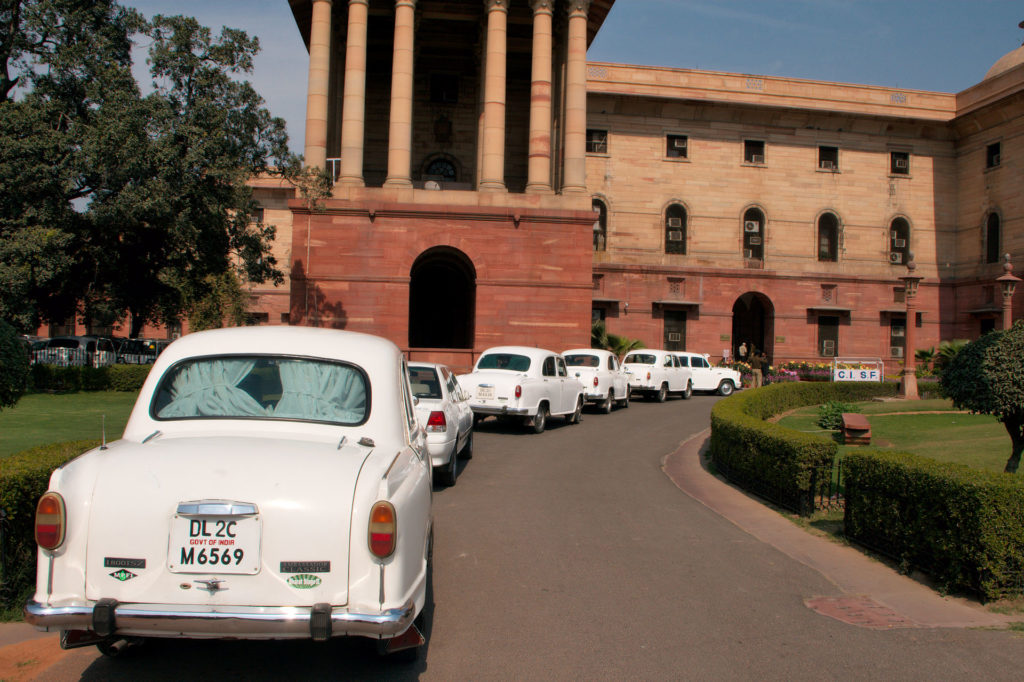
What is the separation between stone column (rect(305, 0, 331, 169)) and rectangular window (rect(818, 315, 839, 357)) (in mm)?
28172

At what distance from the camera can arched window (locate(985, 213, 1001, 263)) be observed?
42.4 meters

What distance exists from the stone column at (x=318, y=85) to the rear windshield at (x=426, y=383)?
19.2 metres

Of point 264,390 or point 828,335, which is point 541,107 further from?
point 264,390

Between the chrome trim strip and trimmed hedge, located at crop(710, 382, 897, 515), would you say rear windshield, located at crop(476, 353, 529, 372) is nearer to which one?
trimmed hedge, located at crop(710, 382, 897, 515)

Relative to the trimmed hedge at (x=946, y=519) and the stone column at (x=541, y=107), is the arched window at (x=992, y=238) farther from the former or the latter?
the trimmed hedge at (x=946, y=519)

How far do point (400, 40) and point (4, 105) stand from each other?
13215 mm

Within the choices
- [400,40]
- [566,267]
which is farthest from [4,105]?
[566,267]

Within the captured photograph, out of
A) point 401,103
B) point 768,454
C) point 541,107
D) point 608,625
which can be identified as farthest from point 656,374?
point 608,625

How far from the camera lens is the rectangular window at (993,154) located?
42.2m

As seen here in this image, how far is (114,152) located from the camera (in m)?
22.7

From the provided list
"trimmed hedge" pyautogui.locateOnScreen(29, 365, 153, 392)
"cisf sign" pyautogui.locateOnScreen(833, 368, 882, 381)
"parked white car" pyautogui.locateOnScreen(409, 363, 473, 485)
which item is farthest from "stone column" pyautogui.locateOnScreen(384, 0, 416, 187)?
"parked white car" pyautogui.locateOnScreen(409, 363, 473, 485)

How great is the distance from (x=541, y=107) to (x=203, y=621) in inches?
1092

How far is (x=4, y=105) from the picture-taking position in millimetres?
23891

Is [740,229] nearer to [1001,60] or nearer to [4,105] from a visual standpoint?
[1001,60]
